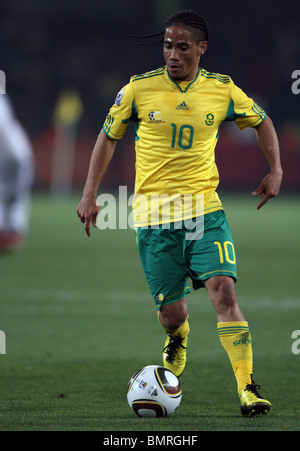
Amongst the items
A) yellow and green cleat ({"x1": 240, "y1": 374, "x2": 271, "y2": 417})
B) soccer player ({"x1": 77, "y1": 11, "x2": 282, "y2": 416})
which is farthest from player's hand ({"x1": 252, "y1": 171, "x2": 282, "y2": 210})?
Result: yellow and green cleat ({"x1": 240, "y1": 374, "x2": 271, "y2": 417})

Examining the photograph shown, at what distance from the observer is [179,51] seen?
566 cm

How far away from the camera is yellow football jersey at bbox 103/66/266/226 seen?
5.75m

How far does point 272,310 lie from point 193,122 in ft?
14.5

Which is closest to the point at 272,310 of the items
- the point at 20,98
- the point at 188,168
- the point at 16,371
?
the point at 16,371

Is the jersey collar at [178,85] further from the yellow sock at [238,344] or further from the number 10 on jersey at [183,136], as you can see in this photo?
the yellow sock at [238,344]

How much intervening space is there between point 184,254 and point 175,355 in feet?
2.99

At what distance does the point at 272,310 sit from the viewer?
9750mm

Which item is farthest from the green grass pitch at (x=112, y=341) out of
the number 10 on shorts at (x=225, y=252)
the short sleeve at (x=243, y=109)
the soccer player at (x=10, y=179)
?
the short sleeve at (x=243, y=109)

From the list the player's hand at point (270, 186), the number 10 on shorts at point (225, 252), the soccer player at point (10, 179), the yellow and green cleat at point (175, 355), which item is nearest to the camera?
the number 10 on shorts at point (225, 252)

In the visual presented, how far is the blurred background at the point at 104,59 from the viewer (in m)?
34.3

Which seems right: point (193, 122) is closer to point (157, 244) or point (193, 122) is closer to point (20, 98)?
point (157, 244)

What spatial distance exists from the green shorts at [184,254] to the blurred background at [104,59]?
2788 cm

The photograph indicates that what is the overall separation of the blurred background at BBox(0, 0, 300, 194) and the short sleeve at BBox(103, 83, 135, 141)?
2798cm

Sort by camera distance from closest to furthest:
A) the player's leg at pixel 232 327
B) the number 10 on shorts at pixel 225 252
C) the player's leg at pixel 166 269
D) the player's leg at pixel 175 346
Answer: the player's leg at pixel 232 327, the number 10 on shorts at pixel 225 252, the player's leg at pixel 166 269, the player's leg at pixel 175 346
